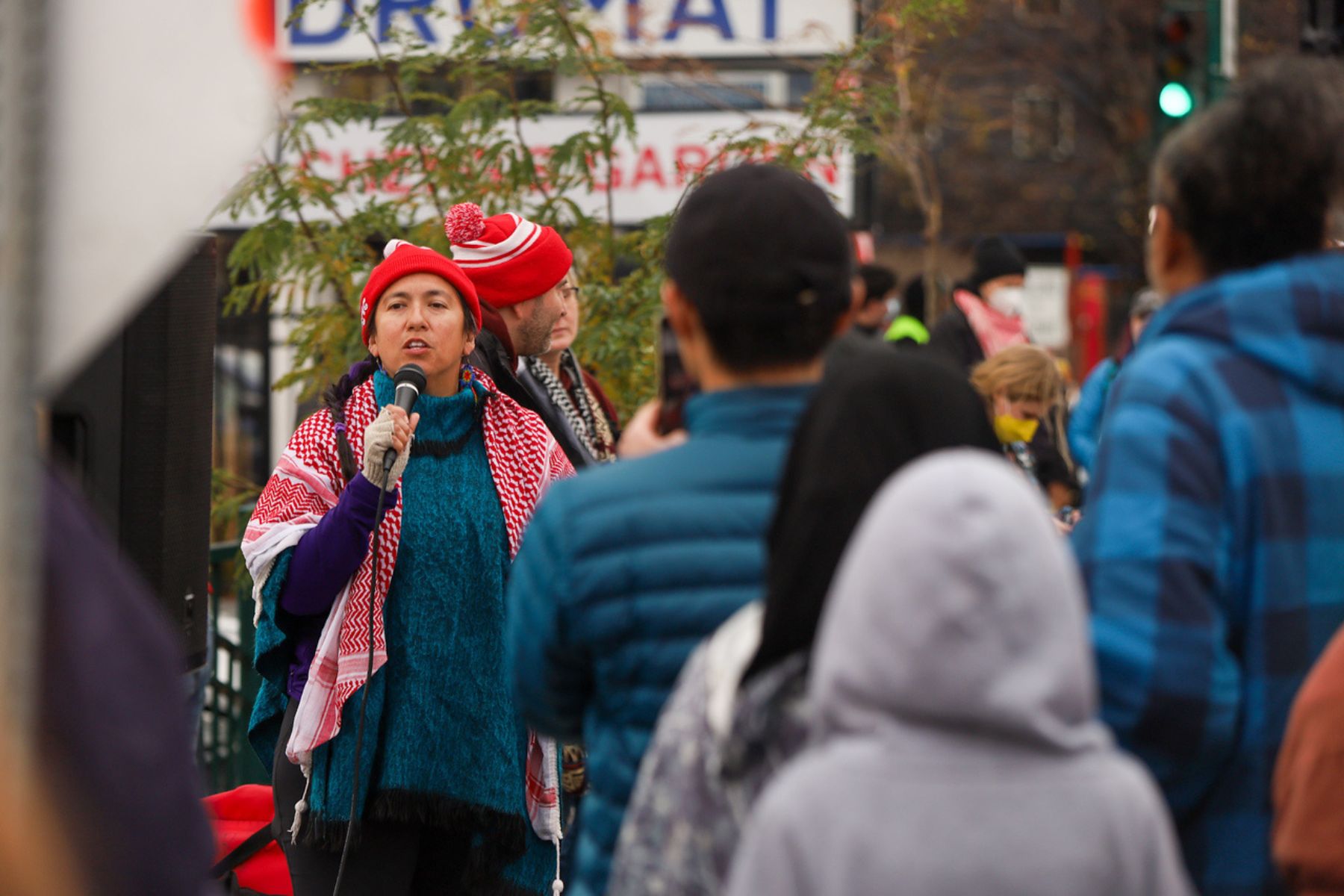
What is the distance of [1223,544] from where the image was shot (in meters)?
2.24

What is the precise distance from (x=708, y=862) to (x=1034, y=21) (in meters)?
29.5

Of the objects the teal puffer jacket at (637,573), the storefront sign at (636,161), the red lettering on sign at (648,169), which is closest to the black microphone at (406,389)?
the teal puffer jacket at (637,573)

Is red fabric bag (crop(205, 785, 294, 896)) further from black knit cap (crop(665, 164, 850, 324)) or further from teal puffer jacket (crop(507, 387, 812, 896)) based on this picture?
black knit cap (crop(665, 164, 850, 324))

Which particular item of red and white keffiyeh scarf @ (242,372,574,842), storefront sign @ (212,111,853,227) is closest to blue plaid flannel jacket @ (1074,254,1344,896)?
red and white keffiyeh scarf @ (242,372,574,842)

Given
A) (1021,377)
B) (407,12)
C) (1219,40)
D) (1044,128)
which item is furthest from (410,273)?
(1044,128)

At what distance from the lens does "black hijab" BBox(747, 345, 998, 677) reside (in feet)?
6.13

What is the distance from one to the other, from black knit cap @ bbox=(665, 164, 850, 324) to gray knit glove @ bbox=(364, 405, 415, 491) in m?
1.55

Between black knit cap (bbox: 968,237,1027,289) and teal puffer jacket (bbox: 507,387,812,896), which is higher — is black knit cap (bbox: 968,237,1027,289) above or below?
above

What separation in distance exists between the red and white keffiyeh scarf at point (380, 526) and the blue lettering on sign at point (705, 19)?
4208mm

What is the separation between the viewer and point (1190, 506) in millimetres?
2205

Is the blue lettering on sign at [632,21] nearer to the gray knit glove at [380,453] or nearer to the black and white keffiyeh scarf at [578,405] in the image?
the black and white keffiyeh scarf at [578,405]

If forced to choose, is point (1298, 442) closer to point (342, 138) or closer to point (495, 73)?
point (495, 73)

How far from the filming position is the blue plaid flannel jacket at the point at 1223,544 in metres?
2.16

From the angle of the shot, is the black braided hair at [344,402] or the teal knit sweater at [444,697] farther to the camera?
the black braided hair at [344,402]
